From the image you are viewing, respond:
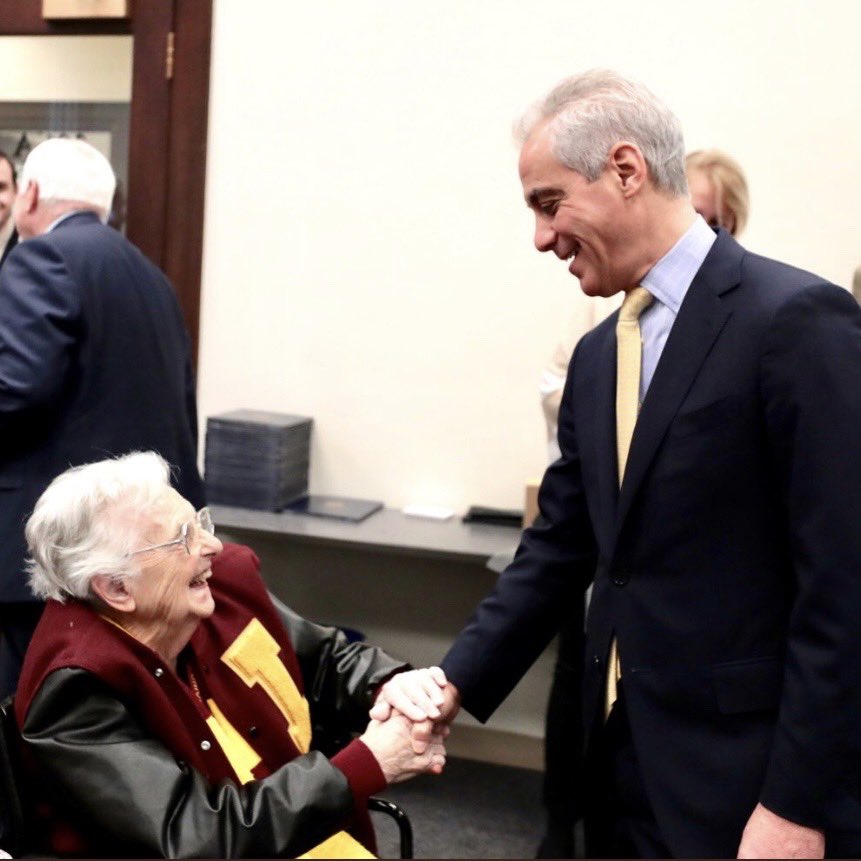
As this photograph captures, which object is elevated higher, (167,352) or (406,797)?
(167,352)

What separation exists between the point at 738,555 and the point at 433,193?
8.16 feet

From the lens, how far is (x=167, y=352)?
2.76 meters

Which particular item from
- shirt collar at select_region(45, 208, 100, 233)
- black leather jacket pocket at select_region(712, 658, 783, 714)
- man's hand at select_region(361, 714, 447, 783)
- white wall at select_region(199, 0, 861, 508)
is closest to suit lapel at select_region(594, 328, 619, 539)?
black leather jacket pocket at select_region(712, 658, 783, 714)

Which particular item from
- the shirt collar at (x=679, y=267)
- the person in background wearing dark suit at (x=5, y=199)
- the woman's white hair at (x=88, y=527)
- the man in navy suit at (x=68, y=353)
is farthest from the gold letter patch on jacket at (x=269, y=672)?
the person in background wearing dark suit at (x=5, y=199)

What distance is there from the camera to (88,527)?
5.76 feet

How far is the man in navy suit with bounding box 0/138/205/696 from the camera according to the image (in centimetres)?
251

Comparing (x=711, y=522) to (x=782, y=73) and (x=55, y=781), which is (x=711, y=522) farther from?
(x=782, y=73)

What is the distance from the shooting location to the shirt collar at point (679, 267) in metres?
1.51

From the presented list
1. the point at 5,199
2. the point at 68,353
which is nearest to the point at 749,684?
the point at 68,353

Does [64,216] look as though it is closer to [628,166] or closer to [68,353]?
[68,353]

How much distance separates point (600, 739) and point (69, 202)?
73.8 inches

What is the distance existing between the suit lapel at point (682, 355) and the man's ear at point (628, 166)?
0.44 feet

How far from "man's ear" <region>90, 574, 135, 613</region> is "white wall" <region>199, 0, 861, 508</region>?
6.91ft

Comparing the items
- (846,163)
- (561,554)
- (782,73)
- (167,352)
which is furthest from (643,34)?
(561,554)
